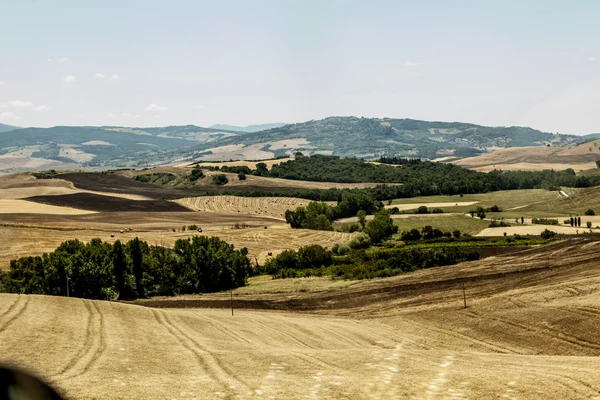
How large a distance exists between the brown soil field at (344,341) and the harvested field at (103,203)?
98.5 meters

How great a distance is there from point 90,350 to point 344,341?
2153 centimetres

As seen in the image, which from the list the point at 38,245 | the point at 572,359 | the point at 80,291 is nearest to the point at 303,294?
the point at 80,291

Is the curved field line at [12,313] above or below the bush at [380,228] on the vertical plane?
above

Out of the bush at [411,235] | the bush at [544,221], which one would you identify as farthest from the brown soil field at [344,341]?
the bush at [544,221]

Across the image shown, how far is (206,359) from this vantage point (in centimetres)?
3441

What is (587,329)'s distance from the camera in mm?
48719

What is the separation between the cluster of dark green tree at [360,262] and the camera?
318 feet

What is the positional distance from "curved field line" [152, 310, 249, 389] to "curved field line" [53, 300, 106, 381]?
495 centimetres

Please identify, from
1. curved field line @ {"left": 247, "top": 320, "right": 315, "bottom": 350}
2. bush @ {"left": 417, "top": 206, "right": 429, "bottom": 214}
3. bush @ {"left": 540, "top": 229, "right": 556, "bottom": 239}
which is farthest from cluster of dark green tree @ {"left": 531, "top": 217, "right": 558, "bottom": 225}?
curved field line @ {"left": 247, "top": 320, "right": 315, "bottom": 350}

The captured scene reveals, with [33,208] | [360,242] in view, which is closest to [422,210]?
[360,242]

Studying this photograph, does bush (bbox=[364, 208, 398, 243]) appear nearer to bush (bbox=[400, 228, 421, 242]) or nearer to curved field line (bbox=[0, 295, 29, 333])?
bush (bbox=[400, 228, 421, 242])

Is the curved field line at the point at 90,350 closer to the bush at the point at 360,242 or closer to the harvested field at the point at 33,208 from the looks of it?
the bush at the point at 360,242

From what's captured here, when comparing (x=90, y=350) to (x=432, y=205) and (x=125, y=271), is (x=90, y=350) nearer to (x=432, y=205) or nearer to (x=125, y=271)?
(x=125, y=271)

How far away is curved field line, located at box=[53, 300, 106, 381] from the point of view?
92.7 feet
